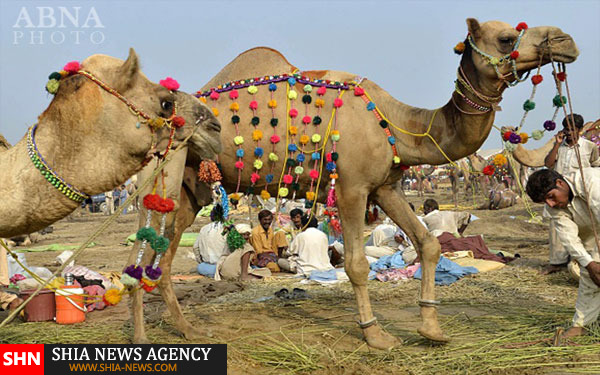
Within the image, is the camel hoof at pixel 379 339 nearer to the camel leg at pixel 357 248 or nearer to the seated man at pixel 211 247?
the camel leg at pixel 357 248

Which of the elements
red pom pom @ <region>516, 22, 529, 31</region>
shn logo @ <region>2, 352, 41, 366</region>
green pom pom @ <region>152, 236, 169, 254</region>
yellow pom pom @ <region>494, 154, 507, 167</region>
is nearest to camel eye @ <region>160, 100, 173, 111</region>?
green pom pom @ <region>152, 236, 169, 254</region>

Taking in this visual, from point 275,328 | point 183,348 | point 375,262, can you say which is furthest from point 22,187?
point 375,262

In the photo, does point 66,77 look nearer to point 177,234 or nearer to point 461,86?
point 177,234

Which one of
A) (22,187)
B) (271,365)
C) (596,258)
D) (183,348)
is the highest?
(22,187)

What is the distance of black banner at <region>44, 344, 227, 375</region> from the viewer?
340cm

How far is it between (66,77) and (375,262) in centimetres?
767

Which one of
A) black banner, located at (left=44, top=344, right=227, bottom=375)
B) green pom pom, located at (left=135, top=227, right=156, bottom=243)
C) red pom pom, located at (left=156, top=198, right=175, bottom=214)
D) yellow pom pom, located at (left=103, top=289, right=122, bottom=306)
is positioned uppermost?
red pom pom, located at (left=156, top=198, right=175, bottom=214)

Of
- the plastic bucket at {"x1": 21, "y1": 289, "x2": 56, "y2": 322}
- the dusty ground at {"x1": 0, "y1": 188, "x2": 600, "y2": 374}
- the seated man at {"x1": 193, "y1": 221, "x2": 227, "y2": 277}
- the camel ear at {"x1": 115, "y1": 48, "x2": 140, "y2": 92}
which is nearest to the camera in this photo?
the camel ear at {"x1": 115, "y1": 48, "x2": 140, "y2": 92}

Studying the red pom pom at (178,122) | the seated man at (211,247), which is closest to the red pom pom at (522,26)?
the red pom pom at (178,122)

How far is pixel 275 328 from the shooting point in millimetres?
5676

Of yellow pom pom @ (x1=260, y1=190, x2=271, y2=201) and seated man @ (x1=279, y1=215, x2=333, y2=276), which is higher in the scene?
yellow pom pom @ (x1=260, y1=190, x2=271, y2=201)

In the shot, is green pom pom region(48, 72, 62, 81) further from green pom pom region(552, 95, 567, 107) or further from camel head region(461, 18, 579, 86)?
green pom pom region(552, 95, 567, 107)

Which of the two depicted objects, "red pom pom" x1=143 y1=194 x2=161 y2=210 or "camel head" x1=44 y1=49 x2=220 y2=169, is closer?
"camel head" x1=44 y1=49 x2=220 y2=169

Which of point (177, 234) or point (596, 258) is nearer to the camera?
point (596, 258)
